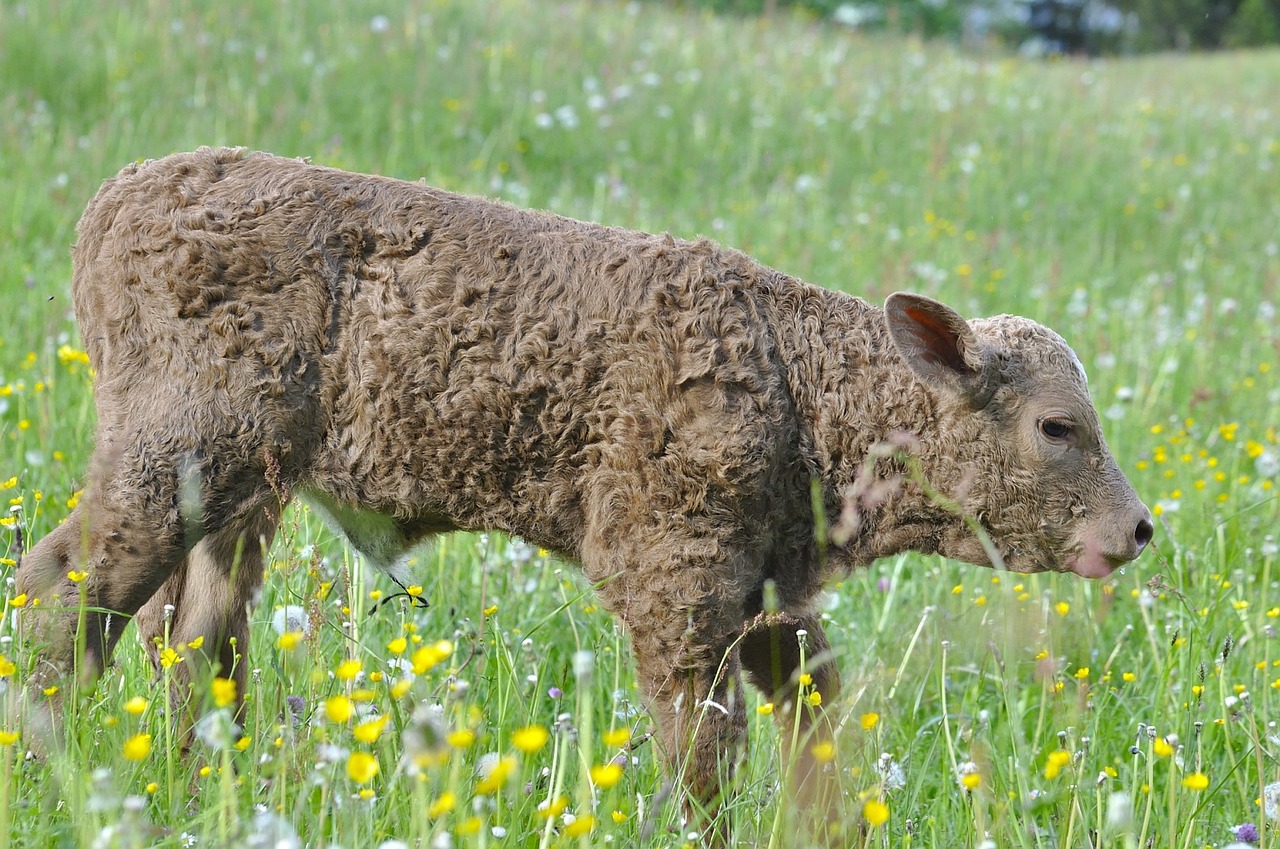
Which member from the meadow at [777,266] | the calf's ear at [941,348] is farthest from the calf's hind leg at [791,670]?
the calf's ear at [941,348]

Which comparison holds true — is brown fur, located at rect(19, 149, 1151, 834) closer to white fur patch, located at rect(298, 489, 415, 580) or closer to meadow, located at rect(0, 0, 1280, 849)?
white fur patch, located at rect(298, 489, 415, 580)

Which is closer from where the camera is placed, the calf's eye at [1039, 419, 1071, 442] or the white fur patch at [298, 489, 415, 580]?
the calf's eye at [1039, 419, 1071, 442]

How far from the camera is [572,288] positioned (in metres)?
3.33

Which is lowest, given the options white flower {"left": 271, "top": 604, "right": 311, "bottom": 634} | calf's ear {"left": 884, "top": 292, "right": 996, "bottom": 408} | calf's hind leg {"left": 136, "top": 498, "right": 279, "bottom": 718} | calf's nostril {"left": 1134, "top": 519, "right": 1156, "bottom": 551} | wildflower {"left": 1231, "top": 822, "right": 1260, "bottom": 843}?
calf's hind leg {"left": 136, "top": 498, "right": 279, "bottom": 718}

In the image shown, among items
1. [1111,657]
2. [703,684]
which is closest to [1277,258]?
[1111,657]

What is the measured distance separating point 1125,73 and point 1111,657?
15.4m

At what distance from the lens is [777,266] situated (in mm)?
7855

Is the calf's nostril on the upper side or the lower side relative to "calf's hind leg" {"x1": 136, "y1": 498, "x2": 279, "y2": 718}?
→ upper

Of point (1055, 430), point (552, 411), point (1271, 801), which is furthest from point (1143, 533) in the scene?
point (552, 411)

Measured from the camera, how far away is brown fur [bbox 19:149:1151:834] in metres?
3.19

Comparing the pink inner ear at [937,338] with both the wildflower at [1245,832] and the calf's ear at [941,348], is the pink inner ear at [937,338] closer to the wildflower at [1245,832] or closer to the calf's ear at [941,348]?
the calf's ear at [941,348]

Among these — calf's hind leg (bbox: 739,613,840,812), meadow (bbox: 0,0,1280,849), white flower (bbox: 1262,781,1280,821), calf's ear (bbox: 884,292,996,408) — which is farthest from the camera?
calf's hind leg (bbox: 739,613,840,812)

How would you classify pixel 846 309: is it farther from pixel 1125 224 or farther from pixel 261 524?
pixel 1125 224

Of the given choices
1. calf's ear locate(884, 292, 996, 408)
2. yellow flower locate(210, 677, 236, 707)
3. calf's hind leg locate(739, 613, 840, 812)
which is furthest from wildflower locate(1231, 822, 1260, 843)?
yellow flower locate(210, 677, 236, 707)
